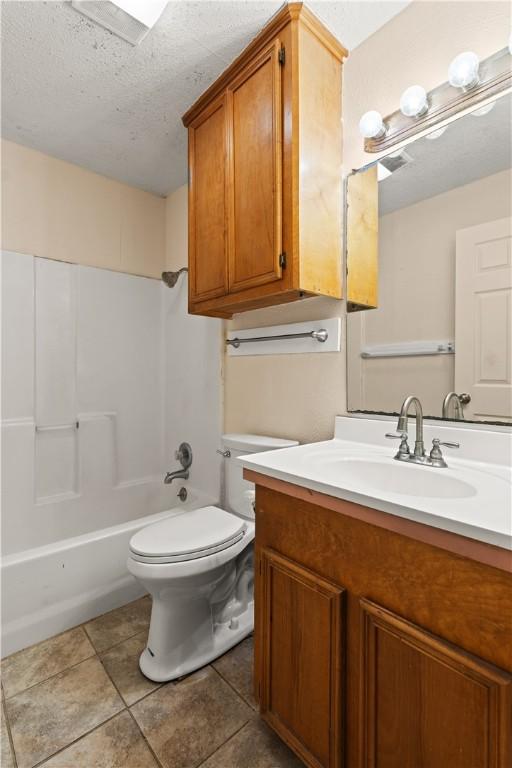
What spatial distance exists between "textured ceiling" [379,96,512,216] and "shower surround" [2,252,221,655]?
111 centimetres

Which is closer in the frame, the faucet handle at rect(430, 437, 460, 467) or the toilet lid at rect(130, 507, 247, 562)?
the faucet handle at rect(430, 437, 460, 467)

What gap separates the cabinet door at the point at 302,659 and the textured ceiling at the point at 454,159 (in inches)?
46.9

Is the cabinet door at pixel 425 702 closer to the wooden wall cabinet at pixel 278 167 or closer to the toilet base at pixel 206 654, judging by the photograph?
the toilet base at pixel 206 654

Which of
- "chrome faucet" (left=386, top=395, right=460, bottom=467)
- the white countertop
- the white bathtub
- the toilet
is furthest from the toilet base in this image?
"chrome faucet" (left=386, top=395, right=460, bottom=467)

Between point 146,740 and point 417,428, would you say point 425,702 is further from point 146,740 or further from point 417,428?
point 146,740

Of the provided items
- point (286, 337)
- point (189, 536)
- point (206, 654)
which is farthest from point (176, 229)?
point (206, 654)

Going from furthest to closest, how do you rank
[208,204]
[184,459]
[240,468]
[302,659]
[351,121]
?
1. [184,459]
2. [240,468]
3. [208,204]
4. [351,121]
5. [302,659]

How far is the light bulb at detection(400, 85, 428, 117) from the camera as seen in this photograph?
116cm

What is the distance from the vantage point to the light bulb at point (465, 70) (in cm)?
106

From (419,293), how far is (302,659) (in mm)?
1106

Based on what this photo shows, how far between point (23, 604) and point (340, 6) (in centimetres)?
259

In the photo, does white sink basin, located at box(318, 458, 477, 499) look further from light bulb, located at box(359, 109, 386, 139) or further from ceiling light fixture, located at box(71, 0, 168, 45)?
ceiling light fixture, located at box(71, 0, 168, 45)

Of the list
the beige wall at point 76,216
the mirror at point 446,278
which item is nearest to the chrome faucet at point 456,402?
the mirror at point 446,278

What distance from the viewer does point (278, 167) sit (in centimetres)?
125
